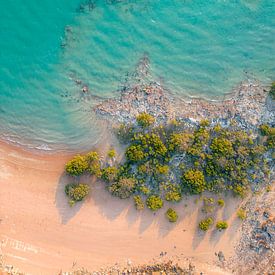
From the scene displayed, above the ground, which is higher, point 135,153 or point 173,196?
point 135,153

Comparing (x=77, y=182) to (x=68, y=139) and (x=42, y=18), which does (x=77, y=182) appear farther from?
(x=42, y=18)

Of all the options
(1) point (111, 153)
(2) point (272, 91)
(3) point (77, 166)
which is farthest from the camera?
(2) point (272, 91)

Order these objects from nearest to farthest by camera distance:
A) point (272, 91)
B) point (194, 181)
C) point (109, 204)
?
point (194, 181), point (109, 204), point (272, 91)

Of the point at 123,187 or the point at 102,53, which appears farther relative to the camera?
the point at 102,53

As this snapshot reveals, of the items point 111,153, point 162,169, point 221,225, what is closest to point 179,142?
point 162,169

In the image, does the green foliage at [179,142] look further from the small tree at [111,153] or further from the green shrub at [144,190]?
the small tree at [111,153]

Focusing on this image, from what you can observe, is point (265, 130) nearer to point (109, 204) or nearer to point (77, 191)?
point (109, 204)

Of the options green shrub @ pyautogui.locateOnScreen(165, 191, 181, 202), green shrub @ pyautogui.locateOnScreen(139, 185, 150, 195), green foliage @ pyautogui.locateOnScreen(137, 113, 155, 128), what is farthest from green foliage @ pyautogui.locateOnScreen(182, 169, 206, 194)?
green foliage @ pyautogui.locateOnScreen(137, 113, 155, 128)
